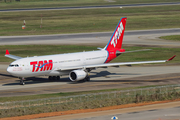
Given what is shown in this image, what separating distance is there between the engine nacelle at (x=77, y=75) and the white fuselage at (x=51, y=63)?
208cm

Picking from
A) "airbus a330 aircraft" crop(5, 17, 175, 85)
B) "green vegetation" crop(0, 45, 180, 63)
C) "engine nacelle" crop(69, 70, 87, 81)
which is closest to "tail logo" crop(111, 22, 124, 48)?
"airbus a330 aircraft" crop(5, 17, 175, 85)

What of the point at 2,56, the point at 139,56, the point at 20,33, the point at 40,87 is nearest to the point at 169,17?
the point at 20,33

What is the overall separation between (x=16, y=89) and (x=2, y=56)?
34.3 meters

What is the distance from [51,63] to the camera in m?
60.7

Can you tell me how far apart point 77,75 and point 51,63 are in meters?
A: 4.85

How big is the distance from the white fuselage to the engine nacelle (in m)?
2.08

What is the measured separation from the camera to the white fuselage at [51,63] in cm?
5788

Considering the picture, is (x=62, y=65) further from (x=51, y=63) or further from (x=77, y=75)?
(x=77, y=75)

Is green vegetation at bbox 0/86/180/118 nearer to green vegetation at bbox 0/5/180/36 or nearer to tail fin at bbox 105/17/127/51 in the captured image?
tail fin at bbox 105/17/127/51

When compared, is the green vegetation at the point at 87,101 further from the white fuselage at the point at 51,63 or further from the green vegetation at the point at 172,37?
the green vegetation at the point at 172,37

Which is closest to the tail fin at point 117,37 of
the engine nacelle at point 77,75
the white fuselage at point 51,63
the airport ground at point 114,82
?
the white fuselage at point 51,63

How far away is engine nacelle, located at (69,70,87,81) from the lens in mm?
60144

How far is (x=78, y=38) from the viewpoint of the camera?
120562 mm

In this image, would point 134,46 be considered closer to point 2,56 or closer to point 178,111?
point 2,56
